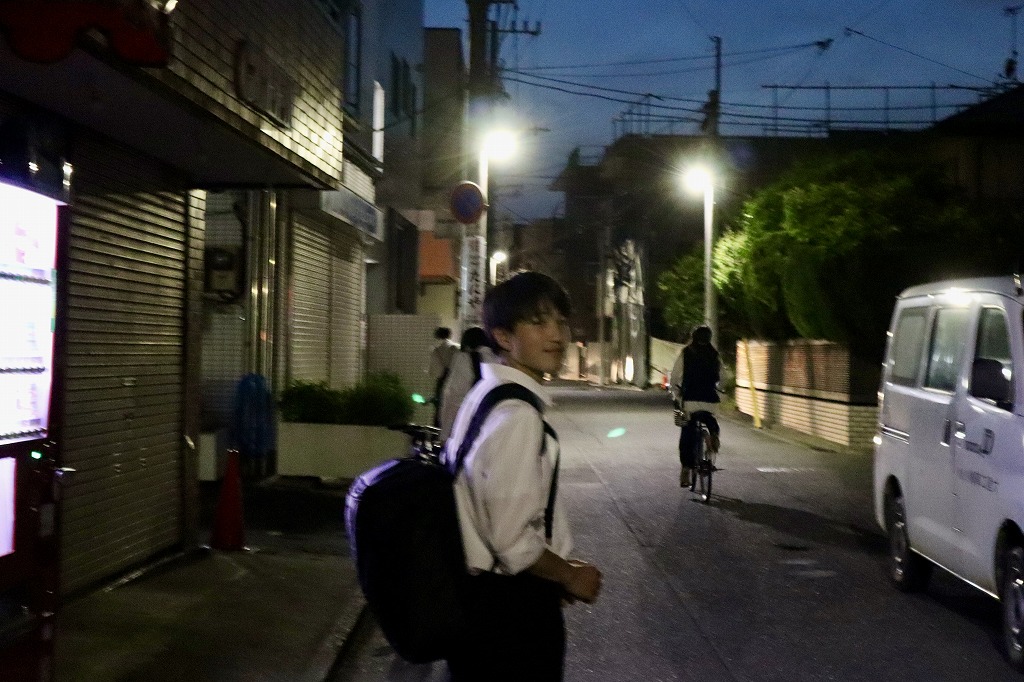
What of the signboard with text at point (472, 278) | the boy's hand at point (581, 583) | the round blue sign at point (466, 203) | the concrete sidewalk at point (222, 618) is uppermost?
the round blue sign at point (466, 203)

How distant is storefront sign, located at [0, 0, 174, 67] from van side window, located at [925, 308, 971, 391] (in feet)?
17.8

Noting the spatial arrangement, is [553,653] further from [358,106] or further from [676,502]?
[358,106]

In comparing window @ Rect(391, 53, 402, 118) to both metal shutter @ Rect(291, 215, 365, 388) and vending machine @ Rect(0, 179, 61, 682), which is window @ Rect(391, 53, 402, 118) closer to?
metal shutter @ Rect(291, 215, 365, 388)

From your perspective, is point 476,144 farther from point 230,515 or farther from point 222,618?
point 222,618

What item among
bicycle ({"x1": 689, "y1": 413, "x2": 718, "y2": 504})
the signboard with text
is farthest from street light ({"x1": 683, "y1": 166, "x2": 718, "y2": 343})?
bicycle ({"x1": 689, "y1": 413, "x2": 718, "y2": 504})

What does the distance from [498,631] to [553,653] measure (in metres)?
0.19

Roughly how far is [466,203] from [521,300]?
15.7 metres

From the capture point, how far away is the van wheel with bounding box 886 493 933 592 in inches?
329

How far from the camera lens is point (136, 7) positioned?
546 cm

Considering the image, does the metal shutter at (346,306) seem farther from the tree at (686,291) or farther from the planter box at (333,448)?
the tree at (686,291)

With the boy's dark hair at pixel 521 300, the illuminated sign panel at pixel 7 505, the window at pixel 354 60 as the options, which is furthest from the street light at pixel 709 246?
the boy's dark hair at pixel 521 300

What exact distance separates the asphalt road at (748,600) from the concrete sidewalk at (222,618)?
0.32 m

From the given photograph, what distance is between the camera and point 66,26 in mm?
5000

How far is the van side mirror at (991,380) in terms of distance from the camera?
655 cm
